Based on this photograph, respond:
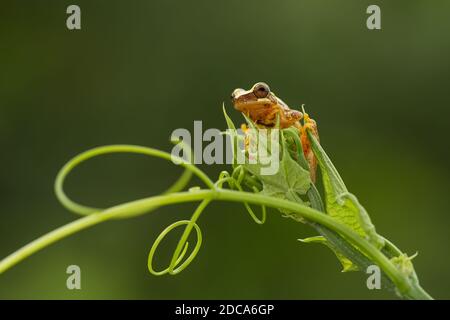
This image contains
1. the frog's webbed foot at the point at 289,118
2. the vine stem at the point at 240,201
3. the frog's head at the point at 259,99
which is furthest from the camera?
the frog's head at the point at 259,99

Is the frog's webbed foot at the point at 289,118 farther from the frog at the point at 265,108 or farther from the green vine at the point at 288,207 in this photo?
the green vine at the point at 288,207

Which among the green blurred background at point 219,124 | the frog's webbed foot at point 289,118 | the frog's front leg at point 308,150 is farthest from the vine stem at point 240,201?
the green blurred background at point 219,124

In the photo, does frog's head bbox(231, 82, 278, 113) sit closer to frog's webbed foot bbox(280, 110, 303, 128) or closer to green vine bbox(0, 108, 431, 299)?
frog's webbed foot bbox(280, 110, 303, 128)

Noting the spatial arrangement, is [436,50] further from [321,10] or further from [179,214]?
[179,214]

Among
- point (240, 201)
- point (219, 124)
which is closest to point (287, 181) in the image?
point (240, 201)

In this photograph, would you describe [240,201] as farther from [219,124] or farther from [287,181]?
[219,124]

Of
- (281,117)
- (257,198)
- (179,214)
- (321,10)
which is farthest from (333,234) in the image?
(321,10)
